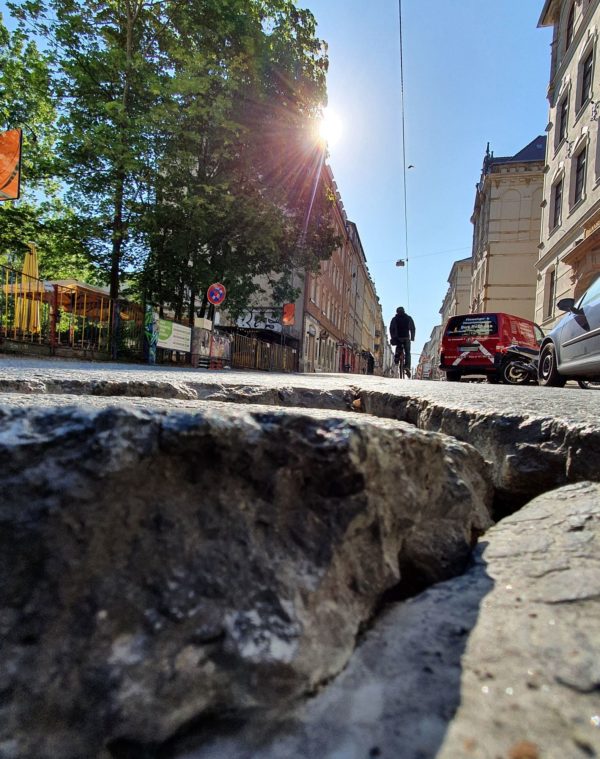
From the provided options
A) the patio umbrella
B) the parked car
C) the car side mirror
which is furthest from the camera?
the patio umbrella

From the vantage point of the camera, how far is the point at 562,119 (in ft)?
55.6

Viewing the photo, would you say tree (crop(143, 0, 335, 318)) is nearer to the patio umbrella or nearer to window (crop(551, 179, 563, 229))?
the patio umbrella

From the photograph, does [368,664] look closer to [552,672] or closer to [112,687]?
[552,672]

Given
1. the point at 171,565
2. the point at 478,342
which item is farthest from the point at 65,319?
the point at 171,565

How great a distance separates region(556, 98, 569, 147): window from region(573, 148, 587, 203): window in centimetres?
221

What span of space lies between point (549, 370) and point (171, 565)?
709 cm

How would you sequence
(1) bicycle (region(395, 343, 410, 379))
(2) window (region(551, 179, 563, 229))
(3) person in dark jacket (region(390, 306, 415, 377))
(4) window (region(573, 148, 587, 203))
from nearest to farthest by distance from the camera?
1. (3) person in dark jacket (region(390, 306, 415, 377))
2. (1) bicycle (region(395, 343, 410, 379))
3. (4) window (region(573, 148, 587, 203))
4. (2) window (region(551, 179, 563, 229))

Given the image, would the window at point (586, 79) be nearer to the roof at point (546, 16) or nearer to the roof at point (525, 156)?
the roof at point (546, 16)

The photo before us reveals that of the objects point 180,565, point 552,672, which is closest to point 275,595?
point 180,565

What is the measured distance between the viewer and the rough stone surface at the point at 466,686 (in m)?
0.51

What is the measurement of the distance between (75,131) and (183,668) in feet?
48.3

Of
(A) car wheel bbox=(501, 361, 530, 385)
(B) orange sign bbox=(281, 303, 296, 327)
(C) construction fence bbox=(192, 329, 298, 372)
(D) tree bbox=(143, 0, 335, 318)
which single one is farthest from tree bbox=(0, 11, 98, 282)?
(A) car wheel bbox=(501, 361, 530, 385)

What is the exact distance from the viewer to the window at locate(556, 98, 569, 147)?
53.9ft

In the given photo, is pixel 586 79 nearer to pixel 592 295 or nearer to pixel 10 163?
pixel 592 295
